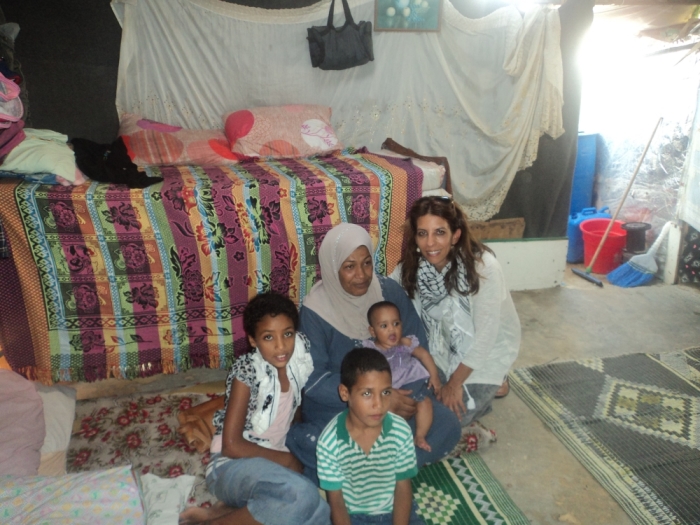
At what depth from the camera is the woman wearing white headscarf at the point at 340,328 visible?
181 centimetres

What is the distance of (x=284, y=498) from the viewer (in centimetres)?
144

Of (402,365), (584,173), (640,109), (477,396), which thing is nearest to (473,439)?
(477,396)

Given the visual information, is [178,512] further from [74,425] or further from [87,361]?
[87,361]

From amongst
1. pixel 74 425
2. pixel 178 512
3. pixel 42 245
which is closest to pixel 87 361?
pixel 74 425

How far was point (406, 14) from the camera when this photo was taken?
3143mm

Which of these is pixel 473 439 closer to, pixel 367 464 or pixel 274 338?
pixel 367 464

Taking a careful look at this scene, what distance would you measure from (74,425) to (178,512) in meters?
0.77

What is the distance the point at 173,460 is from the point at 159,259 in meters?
0.83

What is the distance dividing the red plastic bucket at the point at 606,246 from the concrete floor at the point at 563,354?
0.24m

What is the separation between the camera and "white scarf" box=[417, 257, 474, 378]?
2082 millimetres

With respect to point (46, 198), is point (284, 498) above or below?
below

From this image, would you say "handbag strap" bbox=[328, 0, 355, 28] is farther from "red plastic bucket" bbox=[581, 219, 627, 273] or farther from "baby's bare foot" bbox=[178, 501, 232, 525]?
"baby's bare foot" bbox=[178, 501, 232, 525]

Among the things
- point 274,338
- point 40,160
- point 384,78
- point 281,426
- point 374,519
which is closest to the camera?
point 374,519

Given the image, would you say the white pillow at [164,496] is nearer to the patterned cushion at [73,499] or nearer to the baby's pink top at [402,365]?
the patterned cushion at [73,499]
